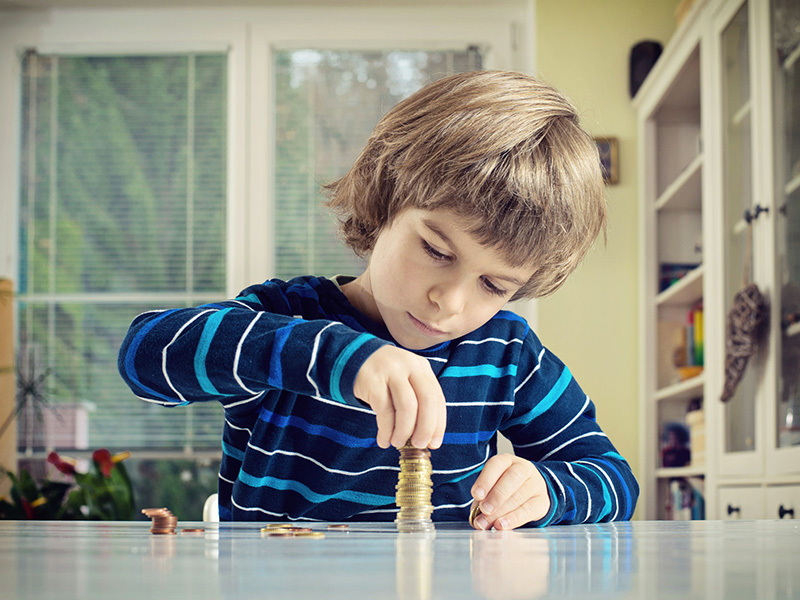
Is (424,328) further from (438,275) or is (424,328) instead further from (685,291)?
(685,291)

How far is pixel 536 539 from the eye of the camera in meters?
0.55

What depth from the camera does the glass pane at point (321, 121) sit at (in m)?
4.00

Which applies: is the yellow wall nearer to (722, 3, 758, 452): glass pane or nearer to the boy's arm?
(722, 3, 758, 452): glass pane

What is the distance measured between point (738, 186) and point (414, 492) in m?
2.26

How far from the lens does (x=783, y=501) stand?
229cm

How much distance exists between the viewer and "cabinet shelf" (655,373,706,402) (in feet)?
10.2

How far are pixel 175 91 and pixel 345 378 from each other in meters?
3.63

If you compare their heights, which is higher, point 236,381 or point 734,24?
point 734,24

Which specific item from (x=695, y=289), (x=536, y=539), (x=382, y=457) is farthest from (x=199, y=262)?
(x=536, y=539)

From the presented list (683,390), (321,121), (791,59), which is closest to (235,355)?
(791,59)

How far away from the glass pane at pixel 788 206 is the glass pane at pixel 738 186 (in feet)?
0.68

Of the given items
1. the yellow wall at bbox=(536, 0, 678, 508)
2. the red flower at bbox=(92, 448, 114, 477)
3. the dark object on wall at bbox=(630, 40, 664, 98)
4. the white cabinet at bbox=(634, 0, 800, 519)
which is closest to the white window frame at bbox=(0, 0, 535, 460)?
the yellow wall at bbox=(536, 0, 678, 508)

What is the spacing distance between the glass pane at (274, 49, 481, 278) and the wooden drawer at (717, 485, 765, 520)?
1.89 metres

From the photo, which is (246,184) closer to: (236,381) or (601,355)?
(601,355)
